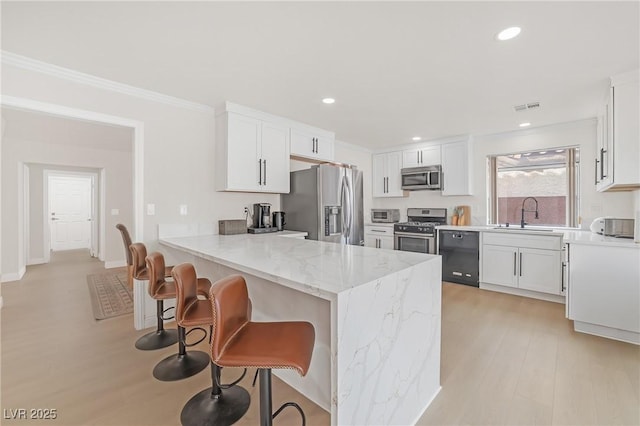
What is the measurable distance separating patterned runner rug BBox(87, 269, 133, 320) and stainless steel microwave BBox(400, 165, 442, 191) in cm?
457

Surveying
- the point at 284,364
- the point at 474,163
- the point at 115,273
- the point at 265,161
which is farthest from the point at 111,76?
the point at 474,163

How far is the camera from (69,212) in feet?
24.9

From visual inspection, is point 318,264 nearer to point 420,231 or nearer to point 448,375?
point 448,375

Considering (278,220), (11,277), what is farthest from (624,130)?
(11,277)

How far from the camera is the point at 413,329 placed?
5.10 feet

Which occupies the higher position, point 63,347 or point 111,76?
point 111,76

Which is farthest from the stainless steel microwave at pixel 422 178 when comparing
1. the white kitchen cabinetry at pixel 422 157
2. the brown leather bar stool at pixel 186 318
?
the brown leather bar stool at pixel 186 318

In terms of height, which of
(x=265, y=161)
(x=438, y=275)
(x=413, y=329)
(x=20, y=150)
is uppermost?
(x=20, y=150)

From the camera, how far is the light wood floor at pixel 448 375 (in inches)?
64.1

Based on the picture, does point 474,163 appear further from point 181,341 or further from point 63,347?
point 63,347

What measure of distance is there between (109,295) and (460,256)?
201 inches

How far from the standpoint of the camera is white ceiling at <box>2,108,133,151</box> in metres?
3.74

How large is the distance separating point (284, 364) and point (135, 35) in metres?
2.26

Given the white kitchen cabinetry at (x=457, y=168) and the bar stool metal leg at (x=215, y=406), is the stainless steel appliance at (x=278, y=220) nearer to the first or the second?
the bar stool metal leg at (x=215, y=406)
